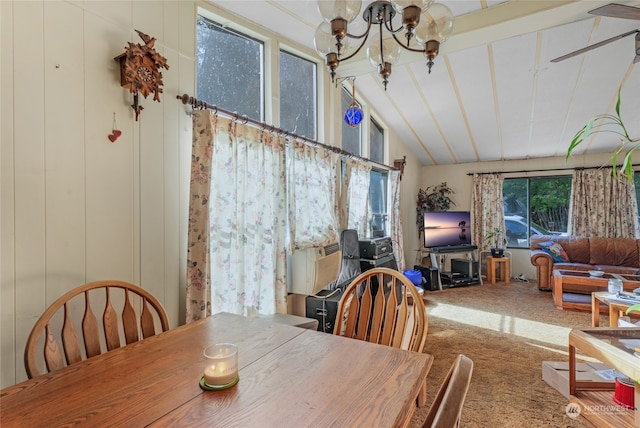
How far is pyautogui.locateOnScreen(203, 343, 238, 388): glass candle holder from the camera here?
87 centimetres

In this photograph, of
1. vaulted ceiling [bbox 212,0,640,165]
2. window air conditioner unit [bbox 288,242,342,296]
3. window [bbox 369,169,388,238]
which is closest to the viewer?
vaulted ceiling [bbox 212,0,640,165]

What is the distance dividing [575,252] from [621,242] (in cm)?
59

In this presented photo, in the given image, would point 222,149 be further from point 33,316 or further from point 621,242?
point 621,242

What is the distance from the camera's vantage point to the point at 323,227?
2816 mm

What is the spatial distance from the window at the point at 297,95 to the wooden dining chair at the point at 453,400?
2450 mm

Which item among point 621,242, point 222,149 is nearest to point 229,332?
point 222,149

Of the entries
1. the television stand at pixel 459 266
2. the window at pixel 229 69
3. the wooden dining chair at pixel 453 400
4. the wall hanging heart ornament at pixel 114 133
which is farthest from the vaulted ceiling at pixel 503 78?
the wooden dining chair at pixel 453 400

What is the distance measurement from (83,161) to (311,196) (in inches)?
67.4

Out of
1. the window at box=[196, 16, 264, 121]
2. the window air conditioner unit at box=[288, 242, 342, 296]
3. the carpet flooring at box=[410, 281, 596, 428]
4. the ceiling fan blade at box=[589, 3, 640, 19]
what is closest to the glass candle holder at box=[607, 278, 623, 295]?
the carpet flooring at box=[410, 281, 596, 428]

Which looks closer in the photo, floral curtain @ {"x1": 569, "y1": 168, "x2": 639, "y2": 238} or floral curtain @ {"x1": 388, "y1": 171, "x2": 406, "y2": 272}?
floral curtain @ {"x1": 388, "y1": 171, "x2": 406, "y2": 272}

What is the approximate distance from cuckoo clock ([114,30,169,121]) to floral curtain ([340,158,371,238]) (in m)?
2.06

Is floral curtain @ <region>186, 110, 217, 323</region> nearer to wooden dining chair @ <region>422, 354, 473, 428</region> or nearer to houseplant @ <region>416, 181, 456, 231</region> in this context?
wooden dining chair @ <region>422, 354, 473, 428</region>

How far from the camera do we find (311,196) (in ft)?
9.11

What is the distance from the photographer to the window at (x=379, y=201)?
175 inches
